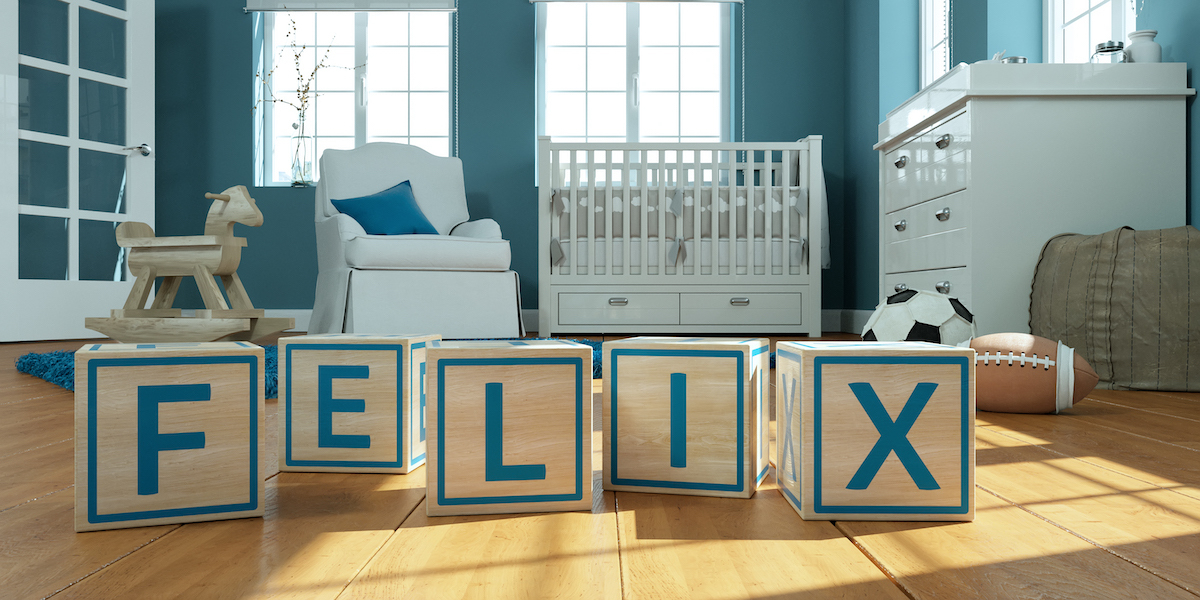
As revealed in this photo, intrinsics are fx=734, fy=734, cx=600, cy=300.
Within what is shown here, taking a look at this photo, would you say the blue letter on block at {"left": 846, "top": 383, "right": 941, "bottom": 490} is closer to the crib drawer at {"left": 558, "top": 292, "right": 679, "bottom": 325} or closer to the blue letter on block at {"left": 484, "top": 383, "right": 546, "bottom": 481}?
the blue letter on block at {"left": 484, "top": 383, "right": 546, "bottom": 481}

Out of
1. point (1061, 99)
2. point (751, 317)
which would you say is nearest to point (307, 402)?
point (1061, 99)

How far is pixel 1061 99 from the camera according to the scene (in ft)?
7.15

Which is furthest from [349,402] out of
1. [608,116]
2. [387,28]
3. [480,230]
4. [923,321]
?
[387,28]

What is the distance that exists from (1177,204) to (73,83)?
14.7ft

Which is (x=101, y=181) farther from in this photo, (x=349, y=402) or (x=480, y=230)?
(x=349, y=402)

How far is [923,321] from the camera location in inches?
71.8

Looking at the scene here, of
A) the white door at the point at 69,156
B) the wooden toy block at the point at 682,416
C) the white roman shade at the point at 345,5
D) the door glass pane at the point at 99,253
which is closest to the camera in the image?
the wooden toy block at the point at 682,416

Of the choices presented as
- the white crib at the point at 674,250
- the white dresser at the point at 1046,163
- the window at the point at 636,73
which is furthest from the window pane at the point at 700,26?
the white dresser at the point at 1046,163

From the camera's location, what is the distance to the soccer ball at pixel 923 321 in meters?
1.80

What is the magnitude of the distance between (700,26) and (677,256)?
170 cm

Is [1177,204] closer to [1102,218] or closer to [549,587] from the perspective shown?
[1102,218]

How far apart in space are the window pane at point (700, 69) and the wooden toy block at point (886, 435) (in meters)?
4.02

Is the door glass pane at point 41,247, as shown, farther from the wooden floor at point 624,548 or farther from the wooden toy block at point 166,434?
the wooden toy block at point 166,434

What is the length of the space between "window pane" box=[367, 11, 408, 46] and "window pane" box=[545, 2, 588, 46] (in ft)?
2.92
